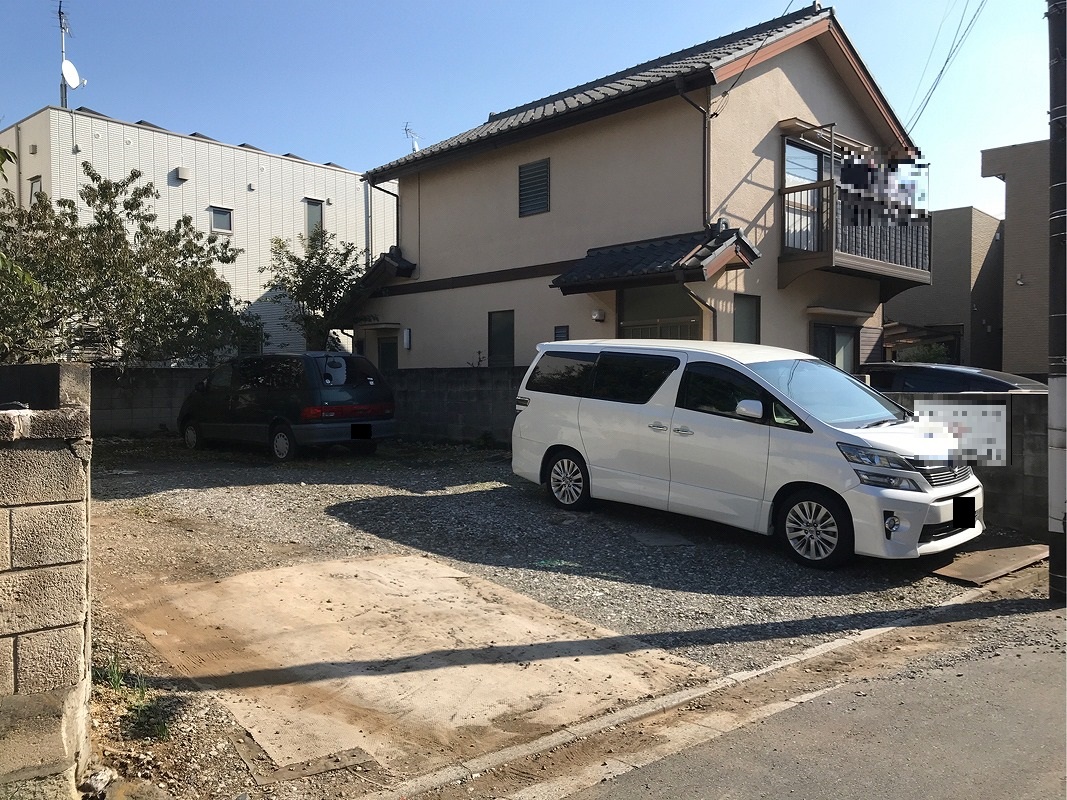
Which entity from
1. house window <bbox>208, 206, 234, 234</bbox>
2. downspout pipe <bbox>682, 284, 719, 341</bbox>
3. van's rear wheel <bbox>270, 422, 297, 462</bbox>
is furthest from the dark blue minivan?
house window <bbox>208, 206, 234, 234</bbox>

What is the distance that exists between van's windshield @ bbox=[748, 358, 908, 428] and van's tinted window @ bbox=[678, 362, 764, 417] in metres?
0.17

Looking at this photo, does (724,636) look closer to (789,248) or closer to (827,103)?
(789,248)

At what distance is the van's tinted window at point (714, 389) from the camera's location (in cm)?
730

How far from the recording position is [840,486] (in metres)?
6.54

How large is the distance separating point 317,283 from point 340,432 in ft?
17.7

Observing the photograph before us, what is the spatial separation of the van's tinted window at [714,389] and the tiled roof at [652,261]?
11.8 feet

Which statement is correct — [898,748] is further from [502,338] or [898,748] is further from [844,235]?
[502,338]

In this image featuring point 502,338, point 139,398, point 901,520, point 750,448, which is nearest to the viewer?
point 901,520

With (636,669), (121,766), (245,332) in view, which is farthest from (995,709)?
(245,332)

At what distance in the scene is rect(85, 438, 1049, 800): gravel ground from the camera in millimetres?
3775

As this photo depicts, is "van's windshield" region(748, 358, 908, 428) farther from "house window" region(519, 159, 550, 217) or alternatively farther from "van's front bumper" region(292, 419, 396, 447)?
"house window" region(519, 159, 550, 217)

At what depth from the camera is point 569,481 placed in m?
8.61

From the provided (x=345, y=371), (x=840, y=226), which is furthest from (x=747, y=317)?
(x=345, y=371)

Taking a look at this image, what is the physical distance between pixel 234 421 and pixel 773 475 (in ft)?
29.9
